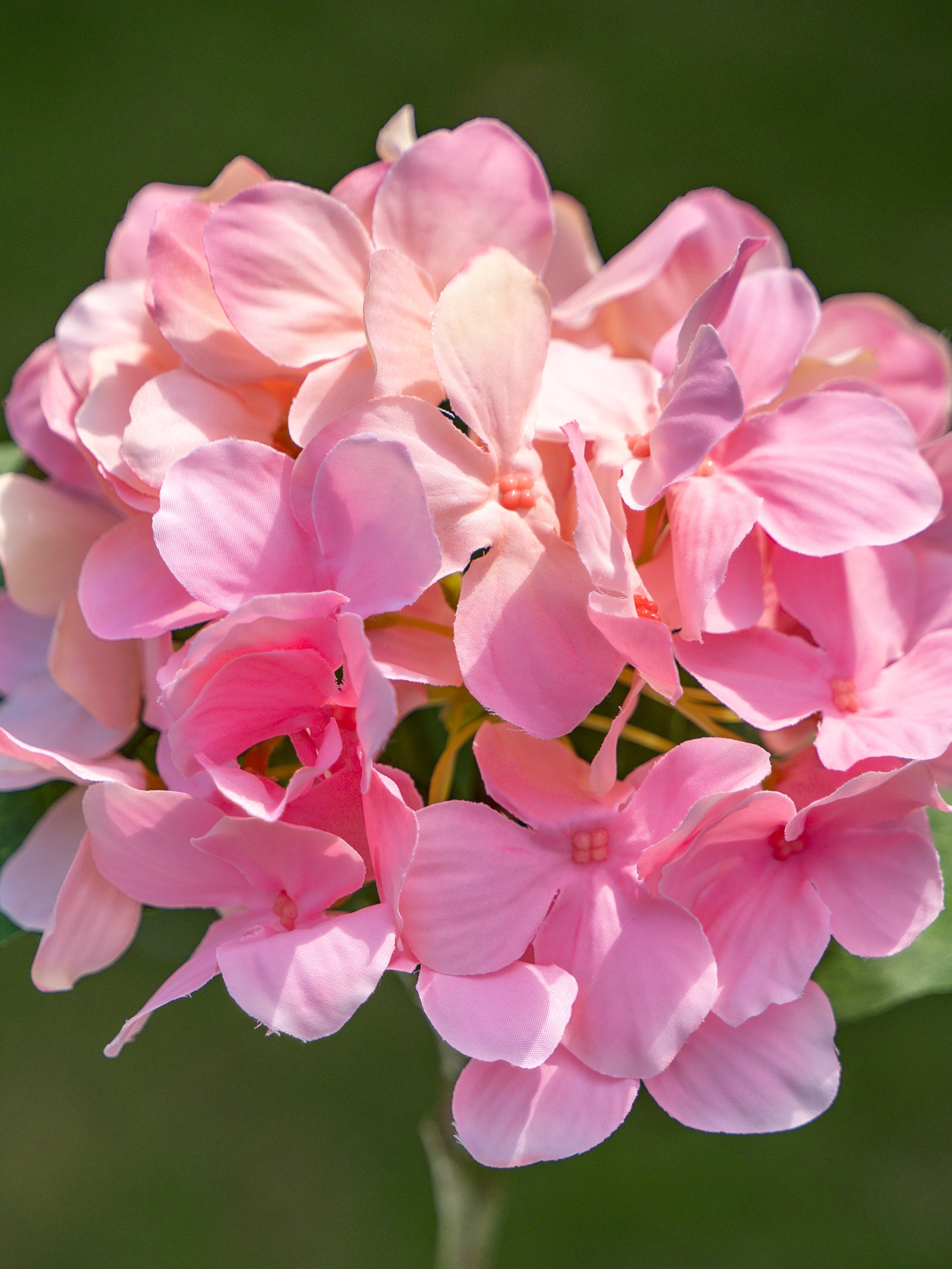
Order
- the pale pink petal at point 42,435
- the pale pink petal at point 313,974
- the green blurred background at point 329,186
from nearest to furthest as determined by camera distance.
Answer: the pale pink petal at point 313,974
the pale pink petal at point 42,435
the green blurred background at point 329,186

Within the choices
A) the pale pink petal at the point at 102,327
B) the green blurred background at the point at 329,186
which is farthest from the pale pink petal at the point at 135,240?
the green blurred background at the point at 329,186

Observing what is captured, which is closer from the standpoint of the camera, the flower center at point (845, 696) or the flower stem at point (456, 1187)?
the flower center at point (845, 696)

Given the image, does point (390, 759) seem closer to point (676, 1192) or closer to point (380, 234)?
point (380, 234)

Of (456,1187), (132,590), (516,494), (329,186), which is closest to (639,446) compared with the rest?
(516,494)

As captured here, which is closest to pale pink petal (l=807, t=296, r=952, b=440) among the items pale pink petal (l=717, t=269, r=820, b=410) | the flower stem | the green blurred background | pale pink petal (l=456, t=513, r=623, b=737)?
pale pink petal (l=717, t=269, r=820, b=410)

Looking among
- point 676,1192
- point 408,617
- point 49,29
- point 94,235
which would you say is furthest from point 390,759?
point 49,29

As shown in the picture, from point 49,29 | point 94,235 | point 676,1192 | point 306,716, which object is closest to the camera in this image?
point 306,716

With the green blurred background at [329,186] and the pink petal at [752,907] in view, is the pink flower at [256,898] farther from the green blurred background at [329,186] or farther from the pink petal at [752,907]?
the green blurred background at [329,186]
